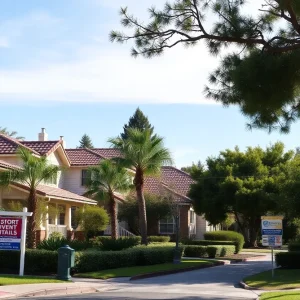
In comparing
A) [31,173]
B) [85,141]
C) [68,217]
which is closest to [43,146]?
[68,217]

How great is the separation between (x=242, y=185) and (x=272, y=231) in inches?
1075

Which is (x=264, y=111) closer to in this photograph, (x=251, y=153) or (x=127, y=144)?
(x=127, y=144)

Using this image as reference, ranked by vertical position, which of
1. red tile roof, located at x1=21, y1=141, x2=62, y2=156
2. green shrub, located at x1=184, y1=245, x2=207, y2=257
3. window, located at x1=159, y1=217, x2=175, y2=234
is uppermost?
red tile roof, located at x1=21, y1=141, x2=62, y2=156

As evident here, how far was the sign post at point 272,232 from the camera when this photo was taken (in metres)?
26.1

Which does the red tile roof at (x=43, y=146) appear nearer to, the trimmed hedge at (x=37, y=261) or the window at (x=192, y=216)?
the trimmed hedge at (x=37, y=261)

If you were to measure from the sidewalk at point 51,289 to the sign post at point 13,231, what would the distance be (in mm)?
2726

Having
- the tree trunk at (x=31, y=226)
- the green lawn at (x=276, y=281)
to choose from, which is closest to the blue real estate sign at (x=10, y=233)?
the tree trunk at (x=31, y=226)

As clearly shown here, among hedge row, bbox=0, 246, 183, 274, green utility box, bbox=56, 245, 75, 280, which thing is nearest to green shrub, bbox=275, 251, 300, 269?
hedge row, bbox=0, 246, 183, 274

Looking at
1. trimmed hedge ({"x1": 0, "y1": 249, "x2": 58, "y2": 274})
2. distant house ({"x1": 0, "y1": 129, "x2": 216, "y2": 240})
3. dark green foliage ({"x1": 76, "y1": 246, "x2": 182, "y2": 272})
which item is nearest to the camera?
trimmed hedge ({"x1": 0, "y1": 249, "x2": 58, "y2": 274})

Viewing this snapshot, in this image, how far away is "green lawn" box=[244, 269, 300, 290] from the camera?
23.2 meters

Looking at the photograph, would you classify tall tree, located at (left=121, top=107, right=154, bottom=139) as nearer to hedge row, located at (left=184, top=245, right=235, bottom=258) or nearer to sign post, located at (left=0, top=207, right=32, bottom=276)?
hedge row, located at (left=184, top=245, right=235, bottom=258)

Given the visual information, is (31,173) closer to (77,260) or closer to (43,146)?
(77,260)

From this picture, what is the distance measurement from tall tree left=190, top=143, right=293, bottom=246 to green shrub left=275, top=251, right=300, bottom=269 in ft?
62.2

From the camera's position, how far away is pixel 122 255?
29.2 metres
